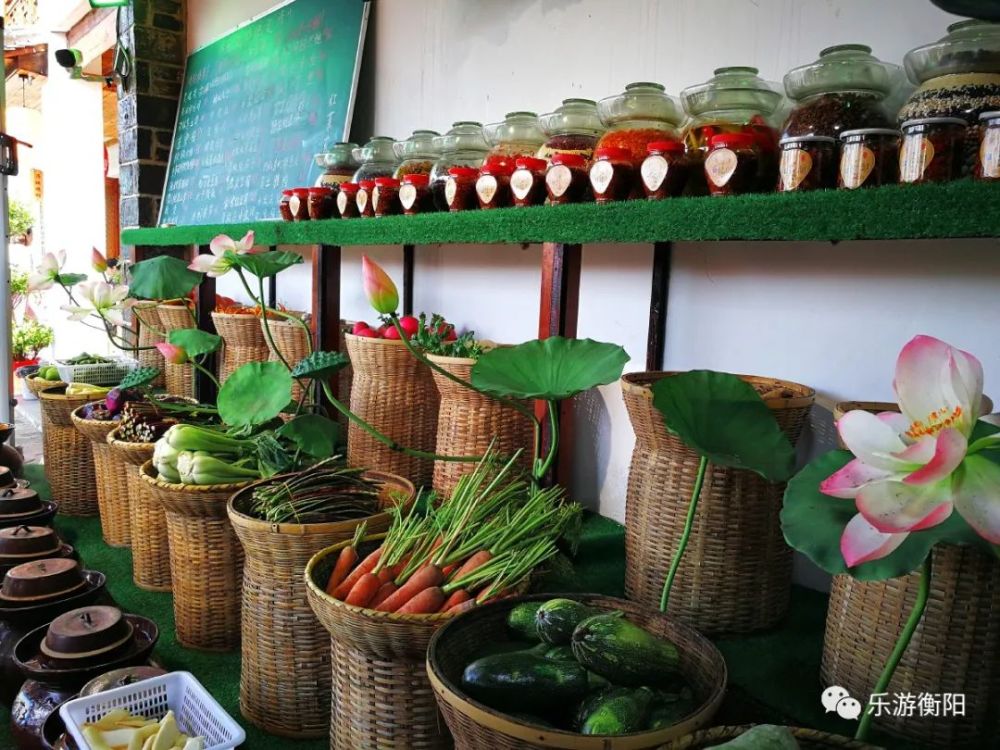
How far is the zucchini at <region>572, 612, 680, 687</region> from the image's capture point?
3.26 ft

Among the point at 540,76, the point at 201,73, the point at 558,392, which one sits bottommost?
the point at 558,392

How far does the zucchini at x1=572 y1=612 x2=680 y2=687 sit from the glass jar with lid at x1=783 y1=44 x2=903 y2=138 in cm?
87

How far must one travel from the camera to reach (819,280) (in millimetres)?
1733

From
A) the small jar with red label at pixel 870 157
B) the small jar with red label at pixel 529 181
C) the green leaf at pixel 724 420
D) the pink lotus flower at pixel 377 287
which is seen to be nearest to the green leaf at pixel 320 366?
the pink lotus flower at pixel 377 287

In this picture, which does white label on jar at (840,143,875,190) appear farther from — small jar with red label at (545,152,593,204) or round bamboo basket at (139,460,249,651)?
round bamboo basket at (139,460,249,651)

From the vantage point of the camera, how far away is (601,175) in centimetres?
154

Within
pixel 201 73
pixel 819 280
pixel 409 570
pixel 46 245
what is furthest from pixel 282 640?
pixel 46 245

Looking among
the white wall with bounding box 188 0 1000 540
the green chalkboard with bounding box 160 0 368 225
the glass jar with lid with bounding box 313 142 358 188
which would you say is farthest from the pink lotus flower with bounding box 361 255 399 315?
the green chalkboard with bounding box 160 0 368 225

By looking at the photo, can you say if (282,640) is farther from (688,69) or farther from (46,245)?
(46,245)

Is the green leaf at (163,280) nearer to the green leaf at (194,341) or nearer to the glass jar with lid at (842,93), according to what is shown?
the green leaf at (194,341)

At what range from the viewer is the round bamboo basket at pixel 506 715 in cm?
86

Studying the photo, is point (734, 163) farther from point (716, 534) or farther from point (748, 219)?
point (716, 534)

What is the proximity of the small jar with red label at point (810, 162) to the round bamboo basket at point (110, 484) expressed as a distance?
2191 mm

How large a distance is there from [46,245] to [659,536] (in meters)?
10.9
